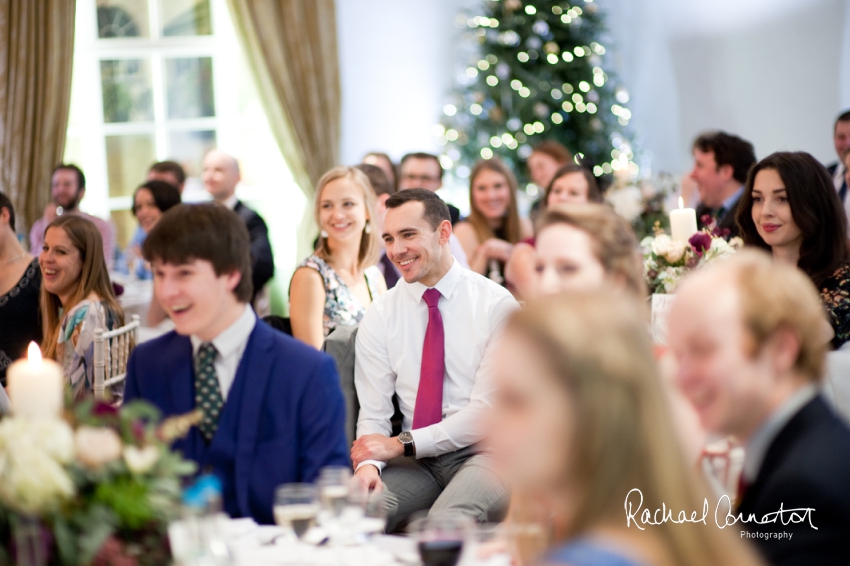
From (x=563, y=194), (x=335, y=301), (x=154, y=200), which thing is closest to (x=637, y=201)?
(x=563, y=194)

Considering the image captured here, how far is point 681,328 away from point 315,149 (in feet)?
21.7

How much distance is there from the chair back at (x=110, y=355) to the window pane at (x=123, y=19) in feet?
16.7

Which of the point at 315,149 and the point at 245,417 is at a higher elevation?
the point at 315,149

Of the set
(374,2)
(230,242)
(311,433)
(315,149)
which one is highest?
(374,2)

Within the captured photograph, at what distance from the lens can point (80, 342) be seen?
3332mm

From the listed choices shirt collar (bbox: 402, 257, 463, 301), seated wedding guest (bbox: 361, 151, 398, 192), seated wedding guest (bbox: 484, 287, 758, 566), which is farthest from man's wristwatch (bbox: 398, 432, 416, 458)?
seated wedding guest (bbox: 361, 151, 398, 192)

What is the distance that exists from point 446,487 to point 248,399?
3.28 ft

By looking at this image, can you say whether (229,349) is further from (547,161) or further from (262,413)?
(547,161)

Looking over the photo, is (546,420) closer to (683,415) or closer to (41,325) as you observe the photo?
(683,415)

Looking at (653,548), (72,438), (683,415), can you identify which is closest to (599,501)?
(653,548)

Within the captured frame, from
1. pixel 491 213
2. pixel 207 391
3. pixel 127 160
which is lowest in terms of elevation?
pixel 207 391

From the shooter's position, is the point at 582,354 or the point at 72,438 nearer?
the point at 582,354

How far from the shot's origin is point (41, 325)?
387cm

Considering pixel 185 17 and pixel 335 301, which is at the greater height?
pixel 185 17
